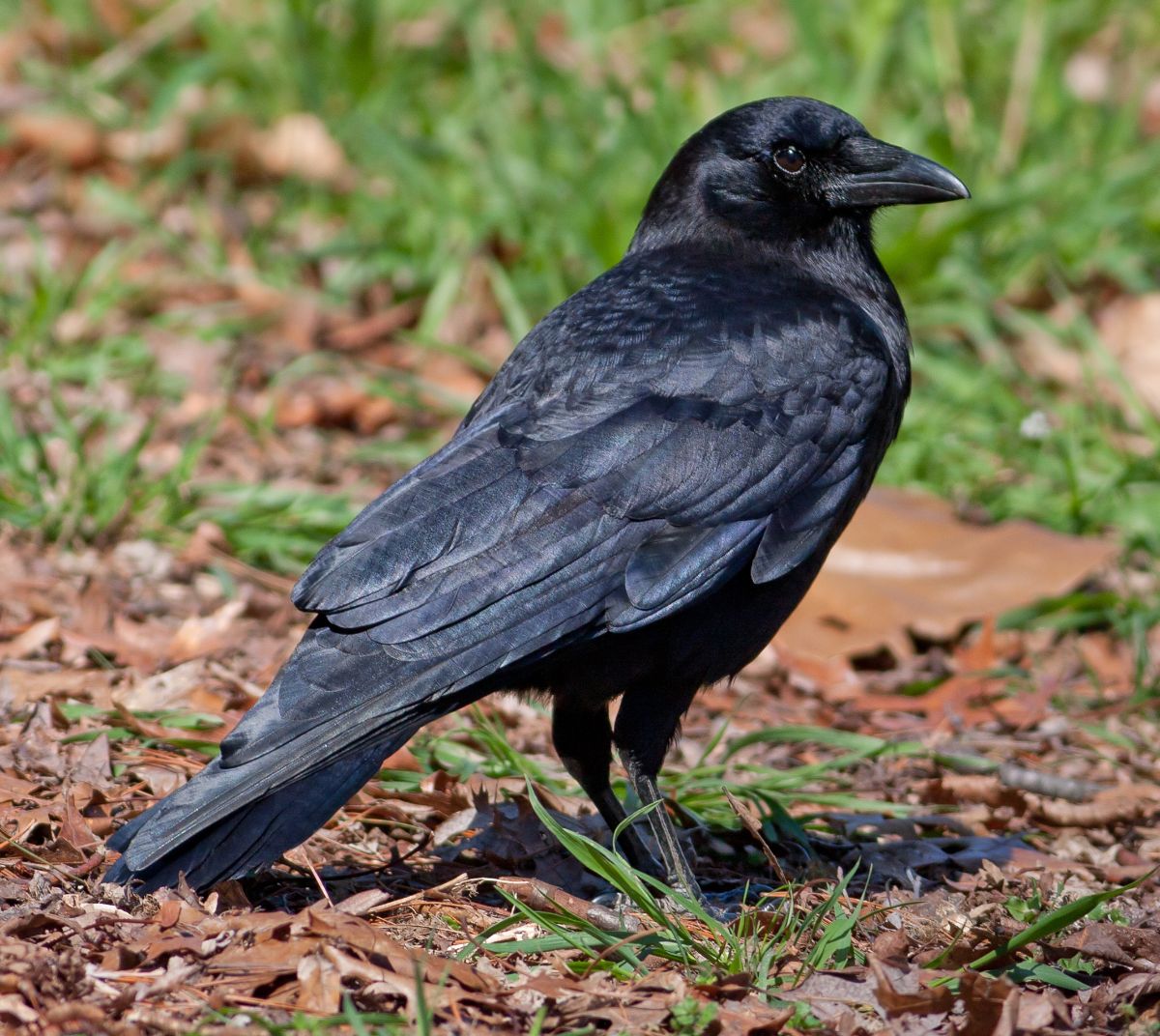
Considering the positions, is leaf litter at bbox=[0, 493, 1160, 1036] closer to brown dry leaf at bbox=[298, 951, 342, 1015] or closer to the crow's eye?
brown dry leaf at bbox=[298, 951, 342, 1015]

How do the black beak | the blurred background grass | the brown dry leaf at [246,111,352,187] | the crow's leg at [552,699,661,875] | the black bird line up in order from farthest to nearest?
the brown dry leaf at [246,111,352,187], the blurred background grass, the black beak, the crow's leg at [552,699,661,875], the black bird

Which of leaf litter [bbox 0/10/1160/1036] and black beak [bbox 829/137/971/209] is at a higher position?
black beak [bbox 829/137/971/209]

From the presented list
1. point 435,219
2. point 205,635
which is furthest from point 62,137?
point 205,635

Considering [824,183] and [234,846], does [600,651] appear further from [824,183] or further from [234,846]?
[824,183]

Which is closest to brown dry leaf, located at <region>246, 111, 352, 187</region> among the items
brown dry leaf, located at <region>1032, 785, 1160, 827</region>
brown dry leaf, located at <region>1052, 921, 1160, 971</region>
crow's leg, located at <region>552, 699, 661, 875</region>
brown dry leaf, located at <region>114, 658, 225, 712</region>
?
brown dry leaf, located at <region>114, 658, 225, 712</region>

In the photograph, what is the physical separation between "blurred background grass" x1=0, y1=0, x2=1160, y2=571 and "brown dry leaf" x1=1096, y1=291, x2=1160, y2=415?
0.19 feet

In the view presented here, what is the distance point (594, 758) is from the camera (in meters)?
4.07

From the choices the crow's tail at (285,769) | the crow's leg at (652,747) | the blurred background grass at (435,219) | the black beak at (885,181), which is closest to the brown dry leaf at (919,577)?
the blurred background grass at (435,219)

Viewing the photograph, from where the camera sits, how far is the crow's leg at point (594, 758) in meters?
4.03

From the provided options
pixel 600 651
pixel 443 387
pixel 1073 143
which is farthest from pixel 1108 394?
pixel 600 651

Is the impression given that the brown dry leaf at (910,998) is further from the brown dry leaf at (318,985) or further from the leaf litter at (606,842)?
the brown dry leaf at (318,985)

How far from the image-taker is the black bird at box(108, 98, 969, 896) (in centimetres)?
326

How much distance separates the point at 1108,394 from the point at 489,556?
177 inches

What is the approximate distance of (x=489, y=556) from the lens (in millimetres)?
3482
